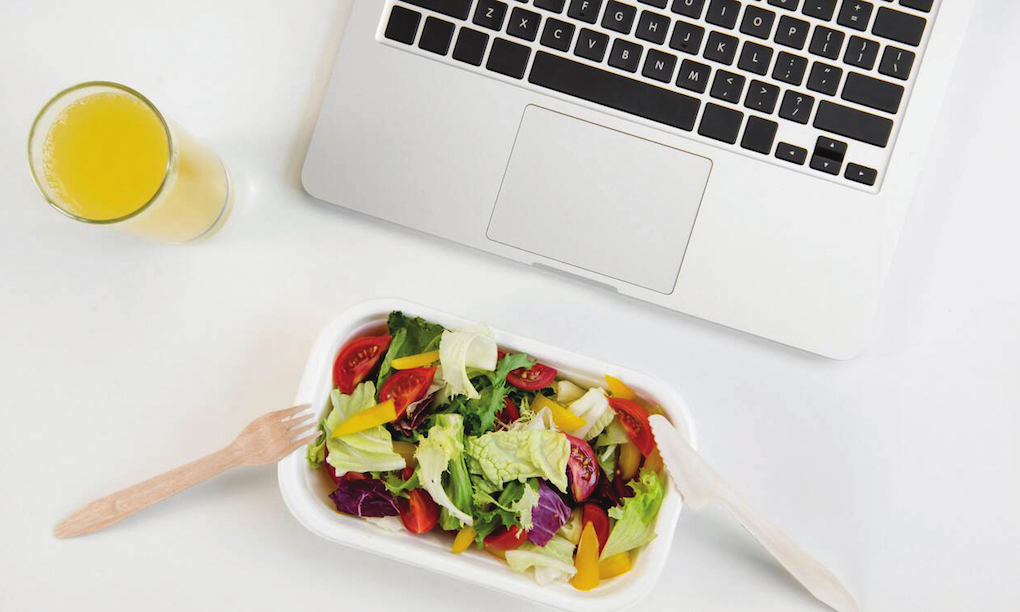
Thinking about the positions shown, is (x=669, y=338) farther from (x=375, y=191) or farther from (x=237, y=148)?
(x=237, y=148)

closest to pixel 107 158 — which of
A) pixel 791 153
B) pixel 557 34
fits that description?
pixel 557 34

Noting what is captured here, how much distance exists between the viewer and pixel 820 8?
2.51 ft

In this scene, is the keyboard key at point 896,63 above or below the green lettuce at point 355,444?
above

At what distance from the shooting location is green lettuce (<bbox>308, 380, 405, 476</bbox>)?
2.35 ft

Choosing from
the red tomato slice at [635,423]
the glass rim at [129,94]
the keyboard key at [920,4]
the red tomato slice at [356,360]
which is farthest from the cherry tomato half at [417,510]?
the keyboard key at [920,4]

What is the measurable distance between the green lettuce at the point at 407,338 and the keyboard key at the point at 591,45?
1.10 feet

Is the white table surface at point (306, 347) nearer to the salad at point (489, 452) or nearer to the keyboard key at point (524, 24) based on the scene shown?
the salad at point (489, 452)

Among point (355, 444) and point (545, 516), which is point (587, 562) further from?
point (355, 444)

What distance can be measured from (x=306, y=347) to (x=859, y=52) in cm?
69

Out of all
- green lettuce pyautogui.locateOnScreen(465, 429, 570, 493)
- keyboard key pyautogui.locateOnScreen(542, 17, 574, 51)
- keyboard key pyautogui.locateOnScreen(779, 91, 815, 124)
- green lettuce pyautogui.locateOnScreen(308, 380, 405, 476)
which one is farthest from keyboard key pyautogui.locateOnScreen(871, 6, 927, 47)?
green lettuce pyautogui.locateOnScreen(308, 380, 405, 476)

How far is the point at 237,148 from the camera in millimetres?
856

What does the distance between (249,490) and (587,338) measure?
1.41ft

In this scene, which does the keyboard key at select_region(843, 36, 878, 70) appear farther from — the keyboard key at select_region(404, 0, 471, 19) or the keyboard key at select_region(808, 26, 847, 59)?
the keyboard key at select_region(404, 0, 471, 19)

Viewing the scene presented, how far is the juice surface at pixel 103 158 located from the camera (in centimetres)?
73
